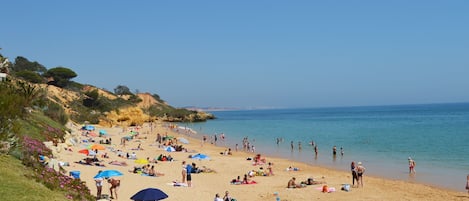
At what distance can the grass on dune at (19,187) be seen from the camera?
9.30 meters

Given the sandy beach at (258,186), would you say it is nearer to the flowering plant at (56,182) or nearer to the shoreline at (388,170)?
the shoreline at (388,170)

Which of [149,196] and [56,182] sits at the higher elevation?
[56,182]

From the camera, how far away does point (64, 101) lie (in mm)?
65938

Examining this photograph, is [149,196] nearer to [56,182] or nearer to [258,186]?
[56,182]

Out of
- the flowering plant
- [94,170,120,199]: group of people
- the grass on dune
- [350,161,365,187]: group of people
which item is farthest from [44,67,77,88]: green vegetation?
the grass on dune

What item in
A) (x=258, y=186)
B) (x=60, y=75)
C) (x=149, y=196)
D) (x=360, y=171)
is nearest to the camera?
(x=149, y=196)

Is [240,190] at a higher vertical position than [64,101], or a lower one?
lower

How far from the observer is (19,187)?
9844mm

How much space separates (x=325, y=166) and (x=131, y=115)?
47419 millimetres

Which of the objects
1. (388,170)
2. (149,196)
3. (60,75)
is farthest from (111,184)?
(60,75)

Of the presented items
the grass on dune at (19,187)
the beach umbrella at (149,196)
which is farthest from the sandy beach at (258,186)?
the grass on dune at (19,187)

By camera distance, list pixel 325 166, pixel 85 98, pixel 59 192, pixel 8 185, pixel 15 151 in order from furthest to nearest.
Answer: pixel 85 98 < pixel 325 166 < pixel 15 151 < pixel 59 192 < pixel 8 185

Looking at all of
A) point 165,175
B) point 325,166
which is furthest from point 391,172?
point 165,175

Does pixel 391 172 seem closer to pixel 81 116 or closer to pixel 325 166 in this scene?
pixel 325 166
